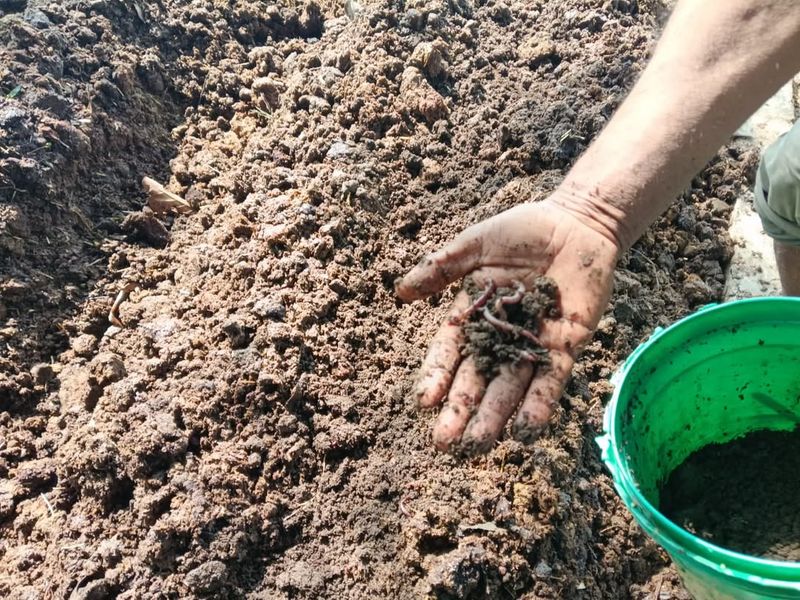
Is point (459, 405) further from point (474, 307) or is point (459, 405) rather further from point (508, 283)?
point (508, 283)

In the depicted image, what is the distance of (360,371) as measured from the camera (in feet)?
8.47

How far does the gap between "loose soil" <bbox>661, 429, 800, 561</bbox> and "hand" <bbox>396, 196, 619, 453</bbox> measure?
2.08ft

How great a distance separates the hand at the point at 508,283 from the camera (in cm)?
177

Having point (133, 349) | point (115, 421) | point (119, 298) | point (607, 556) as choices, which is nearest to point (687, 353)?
point (607, 556)

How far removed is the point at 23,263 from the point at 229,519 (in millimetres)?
1674

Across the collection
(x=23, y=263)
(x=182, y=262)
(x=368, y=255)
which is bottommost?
→ (x=368, y=255)

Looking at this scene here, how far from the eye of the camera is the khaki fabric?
2.14 meters

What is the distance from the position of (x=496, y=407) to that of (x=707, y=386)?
0.76 meters

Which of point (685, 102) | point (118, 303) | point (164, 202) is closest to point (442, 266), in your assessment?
point (685, 102)

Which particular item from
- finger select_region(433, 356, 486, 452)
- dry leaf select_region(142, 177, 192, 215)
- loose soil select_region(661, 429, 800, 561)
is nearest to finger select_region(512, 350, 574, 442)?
finger select_region(433, 356, 486, 452)

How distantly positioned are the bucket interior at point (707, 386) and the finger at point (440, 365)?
465 millimetres

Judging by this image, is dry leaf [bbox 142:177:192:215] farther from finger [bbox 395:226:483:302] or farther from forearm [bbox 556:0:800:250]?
forearm [bbox 556:0:800:250]

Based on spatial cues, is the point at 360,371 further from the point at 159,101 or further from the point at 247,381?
the point at 159,101

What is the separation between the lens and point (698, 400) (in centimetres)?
210
